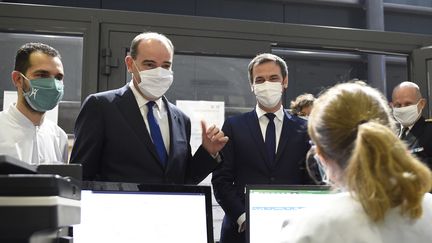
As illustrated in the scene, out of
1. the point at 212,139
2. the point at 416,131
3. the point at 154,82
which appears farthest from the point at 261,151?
the point at 416,131

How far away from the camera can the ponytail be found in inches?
39.3

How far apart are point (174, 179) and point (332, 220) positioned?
3.26 ft

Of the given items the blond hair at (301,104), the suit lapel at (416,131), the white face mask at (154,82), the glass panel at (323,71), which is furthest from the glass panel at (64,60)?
the glass panel at (323,71)

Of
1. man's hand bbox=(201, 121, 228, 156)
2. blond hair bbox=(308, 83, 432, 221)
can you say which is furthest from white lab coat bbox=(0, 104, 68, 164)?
blond hair bbox=(308, 83, 432, 221)

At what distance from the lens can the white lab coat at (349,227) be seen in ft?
3.22

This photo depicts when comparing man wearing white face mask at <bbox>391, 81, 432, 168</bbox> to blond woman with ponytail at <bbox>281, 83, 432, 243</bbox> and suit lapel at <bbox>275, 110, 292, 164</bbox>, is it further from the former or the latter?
blond woman with ponytail at <bbox>281, 83, 432, 243</bbox>

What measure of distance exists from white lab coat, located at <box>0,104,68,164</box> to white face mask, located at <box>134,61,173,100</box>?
0.49 metres

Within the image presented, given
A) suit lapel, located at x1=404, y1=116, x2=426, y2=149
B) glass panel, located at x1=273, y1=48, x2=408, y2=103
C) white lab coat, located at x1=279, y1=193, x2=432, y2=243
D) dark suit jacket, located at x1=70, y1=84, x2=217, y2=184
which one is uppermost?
glass panel, located at x1=273, y1=48, x2=408, y2=103

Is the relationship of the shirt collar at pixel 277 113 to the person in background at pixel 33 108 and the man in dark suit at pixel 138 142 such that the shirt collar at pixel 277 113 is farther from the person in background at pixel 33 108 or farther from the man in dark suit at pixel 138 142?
the person in background at pixel 33 108

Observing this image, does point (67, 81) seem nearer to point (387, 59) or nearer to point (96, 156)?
point (96, 156)

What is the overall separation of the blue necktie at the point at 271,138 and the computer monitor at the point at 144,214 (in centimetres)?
77

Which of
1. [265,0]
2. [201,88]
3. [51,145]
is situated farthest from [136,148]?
[265,0]

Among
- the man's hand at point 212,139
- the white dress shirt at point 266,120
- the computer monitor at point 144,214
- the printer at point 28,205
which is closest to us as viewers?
the printer at point 28,205

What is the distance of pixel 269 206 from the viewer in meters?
1.62
